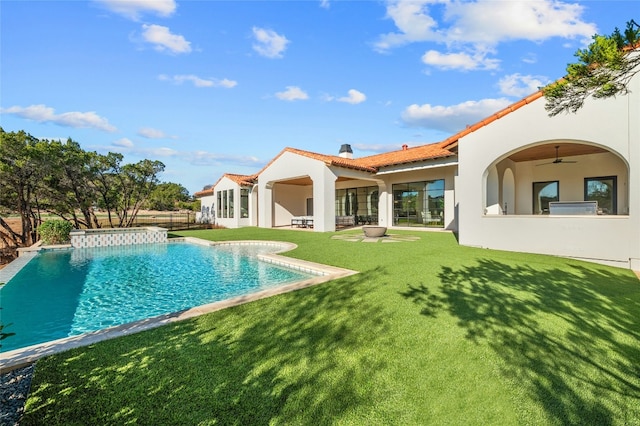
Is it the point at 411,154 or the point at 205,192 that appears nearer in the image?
the point at 411,154

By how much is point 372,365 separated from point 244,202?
1045 inches

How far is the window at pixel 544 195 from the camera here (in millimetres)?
16719

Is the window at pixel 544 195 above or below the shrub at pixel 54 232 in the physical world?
above

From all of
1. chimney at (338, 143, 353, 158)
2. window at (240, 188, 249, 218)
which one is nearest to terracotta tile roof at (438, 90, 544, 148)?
chimney at (338, 143, 353, 158)

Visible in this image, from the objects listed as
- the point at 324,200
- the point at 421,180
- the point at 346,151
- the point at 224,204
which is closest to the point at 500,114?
the point at 421,180

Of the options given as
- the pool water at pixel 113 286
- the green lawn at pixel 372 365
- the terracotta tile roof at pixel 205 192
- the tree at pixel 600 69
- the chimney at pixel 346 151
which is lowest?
the pool water at pixel 113 286

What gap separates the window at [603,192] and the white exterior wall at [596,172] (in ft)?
1.27

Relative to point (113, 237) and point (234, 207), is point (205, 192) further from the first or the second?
point (113, 237)

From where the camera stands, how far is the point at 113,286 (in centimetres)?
920

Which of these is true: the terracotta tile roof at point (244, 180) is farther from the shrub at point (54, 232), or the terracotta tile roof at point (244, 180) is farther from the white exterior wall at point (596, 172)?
the white exterior wall at point (596, 172)

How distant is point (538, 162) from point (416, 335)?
17170 millimetres

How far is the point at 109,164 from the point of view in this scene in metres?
24.1

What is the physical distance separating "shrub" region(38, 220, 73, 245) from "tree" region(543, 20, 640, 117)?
874 inches

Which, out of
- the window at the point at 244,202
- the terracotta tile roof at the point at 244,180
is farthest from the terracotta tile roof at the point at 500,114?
the window at the point at 244,202
